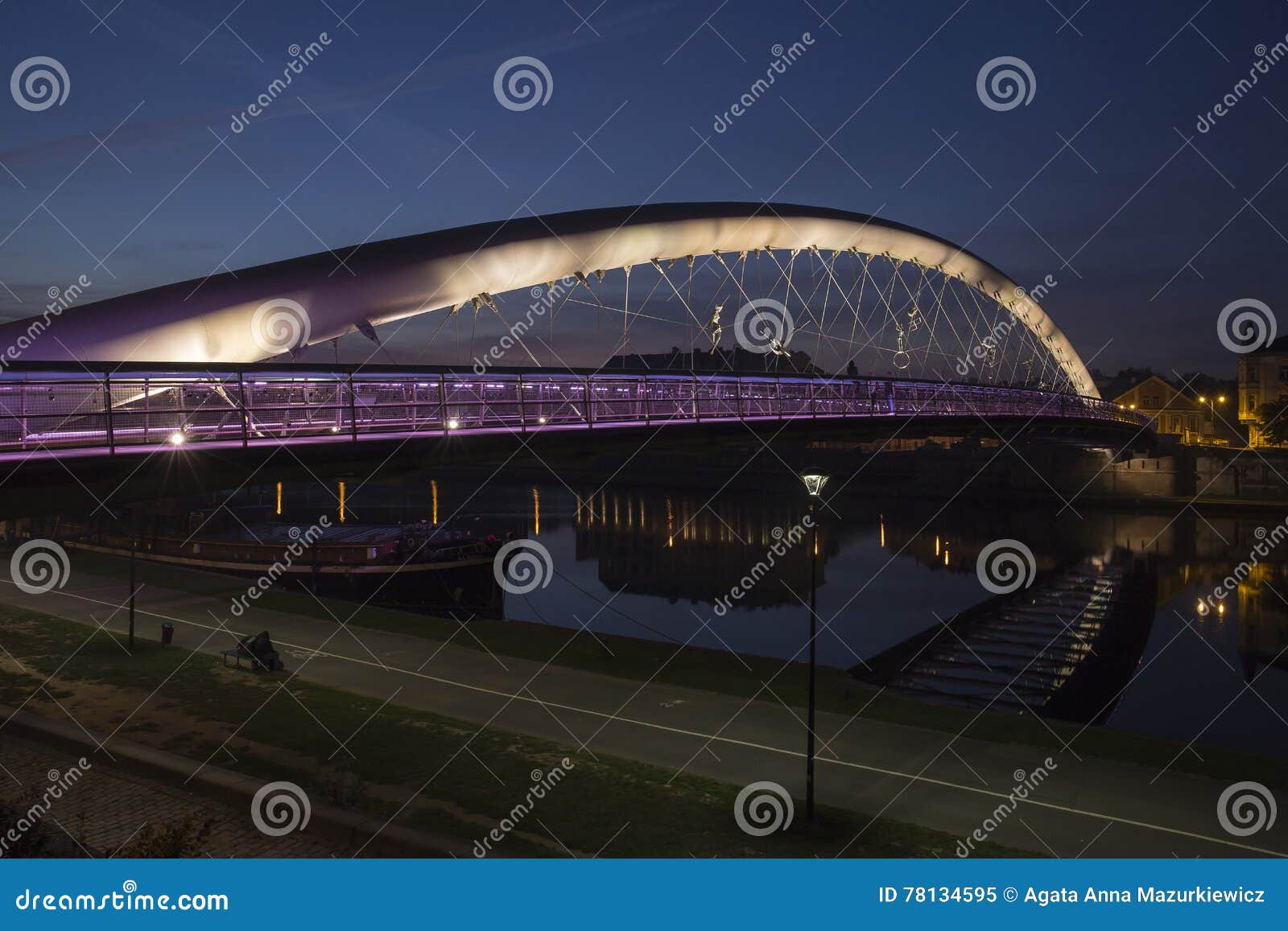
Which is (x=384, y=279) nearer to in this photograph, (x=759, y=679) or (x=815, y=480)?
(x=759, y=679)

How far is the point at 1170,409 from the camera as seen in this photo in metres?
86.9

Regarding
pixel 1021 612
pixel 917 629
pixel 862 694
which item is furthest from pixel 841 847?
pixel 1021 612

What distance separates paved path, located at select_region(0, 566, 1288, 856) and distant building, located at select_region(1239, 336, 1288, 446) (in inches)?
2972

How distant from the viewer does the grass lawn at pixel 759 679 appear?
1262 centimetres

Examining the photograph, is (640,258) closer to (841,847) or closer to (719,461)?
(841,847)

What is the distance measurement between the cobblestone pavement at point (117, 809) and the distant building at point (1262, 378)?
272 feet

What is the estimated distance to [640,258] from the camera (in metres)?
25.6

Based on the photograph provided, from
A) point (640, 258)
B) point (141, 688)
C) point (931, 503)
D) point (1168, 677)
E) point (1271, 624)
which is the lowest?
point (141, 688)

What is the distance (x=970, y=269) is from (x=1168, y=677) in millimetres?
30919

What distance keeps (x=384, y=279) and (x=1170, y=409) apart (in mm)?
87948

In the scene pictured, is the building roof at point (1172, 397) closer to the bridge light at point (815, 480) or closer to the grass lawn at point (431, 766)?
the bridge light at point (815, 480)

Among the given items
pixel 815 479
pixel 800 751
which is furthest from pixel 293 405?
pixel 800 751

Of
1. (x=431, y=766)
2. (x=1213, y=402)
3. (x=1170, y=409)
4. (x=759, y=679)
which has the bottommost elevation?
(x=431, y=766)

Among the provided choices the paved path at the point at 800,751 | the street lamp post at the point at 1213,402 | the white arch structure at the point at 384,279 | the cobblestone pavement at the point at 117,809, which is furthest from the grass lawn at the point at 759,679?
the street lamp post at the point at 1213,402
